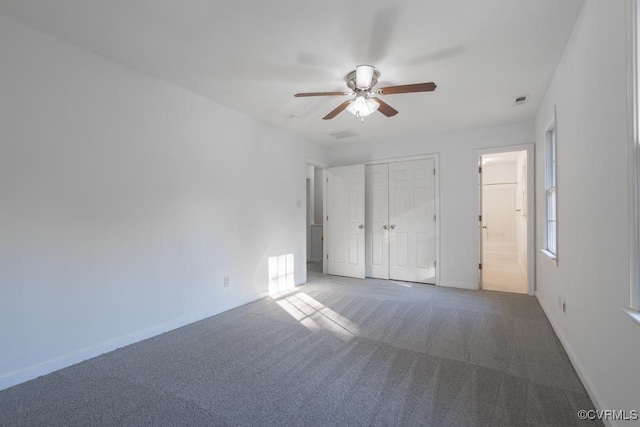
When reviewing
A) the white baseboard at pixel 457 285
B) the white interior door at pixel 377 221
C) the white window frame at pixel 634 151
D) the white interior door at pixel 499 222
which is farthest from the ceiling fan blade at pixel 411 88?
the white interior door at pixel 499 222

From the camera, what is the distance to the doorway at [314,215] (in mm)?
7969

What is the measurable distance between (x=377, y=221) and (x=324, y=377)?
3707 mm

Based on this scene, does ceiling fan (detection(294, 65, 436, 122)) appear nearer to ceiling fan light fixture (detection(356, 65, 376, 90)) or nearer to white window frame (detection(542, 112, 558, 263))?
ceiling fan light fixture (detection(356, 65, 376, 90))

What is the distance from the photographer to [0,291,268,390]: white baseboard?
214 centimetres

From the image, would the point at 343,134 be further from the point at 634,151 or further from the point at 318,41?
the point at 634,151

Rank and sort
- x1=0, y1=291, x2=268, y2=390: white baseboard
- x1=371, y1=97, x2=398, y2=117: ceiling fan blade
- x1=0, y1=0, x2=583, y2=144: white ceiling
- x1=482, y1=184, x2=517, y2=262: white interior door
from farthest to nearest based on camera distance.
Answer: x1=482, y1=184, x2=517, y2=262: white interior door, x1=371, y1=97, x2=398, y2=117: ceiling fan blade, x1=0, y1=291, x2=268, y2=390: white baseboard, x1=0, y1=0, x2=583, y2=144: white ceiling

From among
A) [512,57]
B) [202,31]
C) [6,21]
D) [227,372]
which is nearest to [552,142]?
[512,57]

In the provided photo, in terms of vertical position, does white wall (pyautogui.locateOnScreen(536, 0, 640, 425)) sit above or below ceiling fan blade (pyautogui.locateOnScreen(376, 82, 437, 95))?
below

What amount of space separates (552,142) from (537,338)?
7.35ft

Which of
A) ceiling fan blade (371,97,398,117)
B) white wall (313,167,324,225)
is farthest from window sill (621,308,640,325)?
white wall (313,167,324,225)

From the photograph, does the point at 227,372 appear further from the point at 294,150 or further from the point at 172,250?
the point at 294,150

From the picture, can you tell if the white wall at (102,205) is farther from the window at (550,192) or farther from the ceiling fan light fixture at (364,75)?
the window at (550,192)

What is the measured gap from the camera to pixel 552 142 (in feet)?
11.5

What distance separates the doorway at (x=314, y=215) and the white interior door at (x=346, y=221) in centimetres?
182
